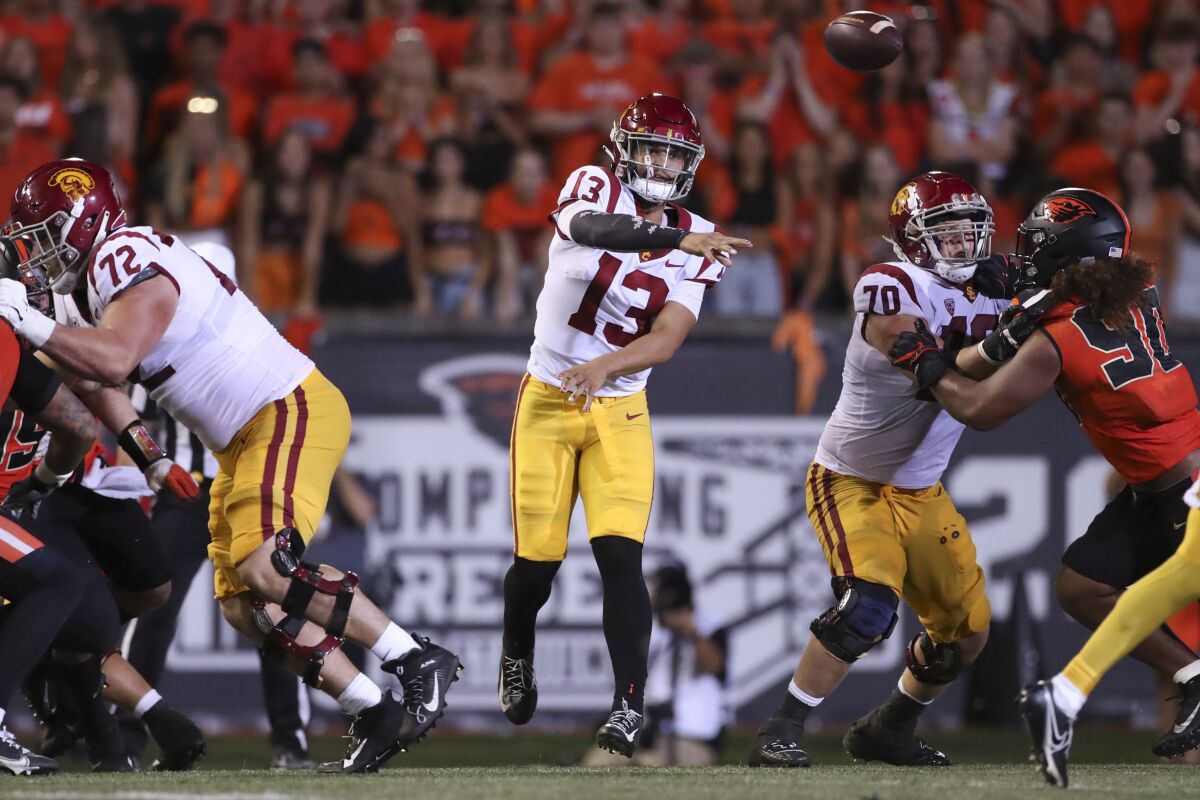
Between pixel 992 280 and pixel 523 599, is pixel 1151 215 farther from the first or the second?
pixel 523 599

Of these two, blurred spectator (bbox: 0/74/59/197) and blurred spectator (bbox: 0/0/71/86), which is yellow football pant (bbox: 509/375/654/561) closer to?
blurred spectator (bbox: 0/74/59/197)

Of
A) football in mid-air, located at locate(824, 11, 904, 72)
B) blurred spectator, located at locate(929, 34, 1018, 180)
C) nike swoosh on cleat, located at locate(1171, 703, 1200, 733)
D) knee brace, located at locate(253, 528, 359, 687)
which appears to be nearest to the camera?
knee brace, located at locate(253, 528, 359, 687)

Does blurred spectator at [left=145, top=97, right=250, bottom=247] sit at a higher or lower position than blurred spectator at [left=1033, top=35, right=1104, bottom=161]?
lower

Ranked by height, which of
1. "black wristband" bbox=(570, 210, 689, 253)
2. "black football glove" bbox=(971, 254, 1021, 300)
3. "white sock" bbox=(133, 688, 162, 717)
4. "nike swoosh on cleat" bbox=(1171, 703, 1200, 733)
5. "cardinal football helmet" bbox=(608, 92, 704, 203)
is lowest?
"white sock" bbox=(133, 688, 162, 717)

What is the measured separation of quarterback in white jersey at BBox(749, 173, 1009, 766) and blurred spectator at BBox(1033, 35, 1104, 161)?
4.56 metres

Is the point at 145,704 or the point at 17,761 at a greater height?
the point at 17,761

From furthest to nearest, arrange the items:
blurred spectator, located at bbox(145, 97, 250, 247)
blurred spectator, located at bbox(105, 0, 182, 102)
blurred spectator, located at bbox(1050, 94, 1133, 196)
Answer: blurred spectator, located at bbox(105, 0, 182, 102)
blurred spectator, located at bbox(1050, 94, 1133, 196)
blurred spectator, located at bbox(145, 97, 250, 247)

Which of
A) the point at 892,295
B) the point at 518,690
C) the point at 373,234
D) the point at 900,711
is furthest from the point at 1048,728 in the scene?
the point at 373,234

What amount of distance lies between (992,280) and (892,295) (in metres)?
0.39

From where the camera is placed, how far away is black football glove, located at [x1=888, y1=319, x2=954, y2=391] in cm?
578

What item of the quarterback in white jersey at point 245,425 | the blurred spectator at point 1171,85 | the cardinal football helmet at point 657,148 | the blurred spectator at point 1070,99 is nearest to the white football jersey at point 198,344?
the quarterback in white jersey at point 245,425

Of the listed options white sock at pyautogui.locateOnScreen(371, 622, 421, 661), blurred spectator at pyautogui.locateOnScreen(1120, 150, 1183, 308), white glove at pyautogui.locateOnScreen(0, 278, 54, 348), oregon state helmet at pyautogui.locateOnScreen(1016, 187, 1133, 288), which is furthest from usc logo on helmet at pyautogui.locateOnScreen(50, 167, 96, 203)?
blurred spectator at pyautogui.locateOnScreen(1120, 150, 1183, 308)

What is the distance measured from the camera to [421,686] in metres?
5.61

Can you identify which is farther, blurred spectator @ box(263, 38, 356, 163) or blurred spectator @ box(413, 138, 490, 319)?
blurred spectator @ box(263, 38, 356, 163)
